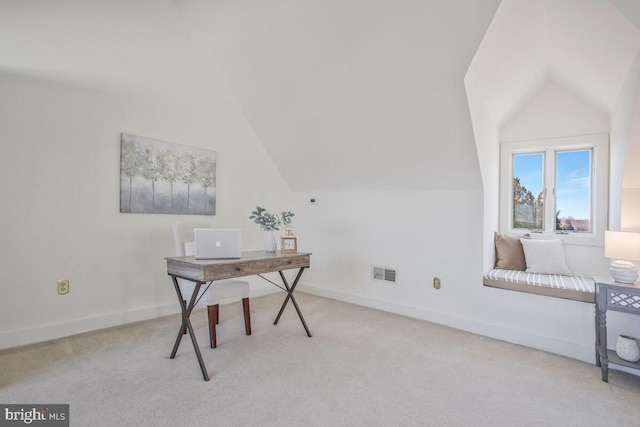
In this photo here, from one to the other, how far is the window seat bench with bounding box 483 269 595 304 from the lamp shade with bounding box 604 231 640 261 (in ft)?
1.45

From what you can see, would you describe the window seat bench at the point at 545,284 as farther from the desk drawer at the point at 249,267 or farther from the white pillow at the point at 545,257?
the desk drawer at the point at 249,267

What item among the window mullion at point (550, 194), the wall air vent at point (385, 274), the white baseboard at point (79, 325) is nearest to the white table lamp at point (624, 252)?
the window mullion at point (550, 194)

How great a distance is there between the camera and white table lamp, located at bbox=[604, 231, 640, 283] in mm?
2189

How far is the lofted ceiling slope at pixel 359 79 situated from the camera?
2.38 meters

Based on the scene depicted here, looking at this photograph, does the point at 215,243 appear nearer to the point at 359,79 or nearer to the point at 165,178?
the point at 165,178

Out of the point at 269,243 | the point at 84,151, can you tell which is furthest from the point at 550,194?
the point at 84,151

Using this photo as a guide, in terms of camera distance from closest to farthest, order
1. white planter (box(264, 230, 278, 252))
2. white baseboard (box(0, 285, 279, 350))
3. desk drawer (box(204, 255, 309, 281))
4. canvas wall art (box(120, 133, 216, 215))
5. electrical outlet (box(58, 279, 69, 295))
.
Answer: desk drawer (box(204, 255, 309, 281))
white baseboard (box(0, 285, 279, 350))
electrical outlet (box(58, 279, 69, 295))
white planter (box(264, 230, 278, 252))
canvas wall art (box(120, 133, 216, 215))

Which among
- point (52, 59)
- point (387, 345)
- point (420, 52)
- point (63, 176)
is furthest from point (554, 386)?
point (52, 59)

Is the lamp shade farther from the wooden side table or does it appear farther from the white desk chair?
the white desk chair

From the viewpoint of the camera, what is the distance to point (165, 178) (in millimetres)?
3342

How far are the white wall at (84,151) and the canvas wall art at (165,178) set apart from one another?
0.08m

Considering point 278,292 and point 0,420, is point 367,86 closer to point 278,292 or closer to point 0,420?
point 278,292

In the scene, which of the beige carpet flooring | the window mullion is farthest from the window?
the beige carpet flooring

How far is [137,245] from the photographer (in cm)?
316
